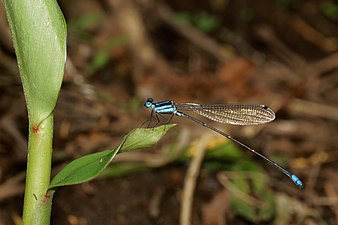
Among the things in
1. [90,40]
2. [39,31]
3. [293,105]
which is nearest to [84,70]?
[90,40]

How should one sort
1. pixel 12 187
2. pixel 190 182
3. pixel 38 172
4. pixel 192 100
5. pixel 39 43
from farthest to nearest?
1. pixel 192 100
2. pixel 190 182
3. pixel 12 187
4. pixel 38 172
5. pixel 39 43

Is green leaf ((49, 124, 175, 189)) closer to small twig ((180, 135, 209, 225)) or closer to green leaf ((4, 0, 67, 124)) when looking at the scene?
green leaf ((4, 0, 67, 124))

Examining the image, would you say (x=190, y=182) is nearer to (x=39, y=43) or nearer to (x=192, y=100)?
(x=192, y=100)

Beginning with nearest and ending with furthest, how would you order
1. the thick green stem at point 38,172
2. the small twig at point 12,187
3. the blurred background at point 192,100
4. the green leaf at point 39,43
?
1. the green leaf at point 39,43
2. the thick green stem at point 38,172
3. the small twig at point 12,187
4. the blurred background at point 192,100

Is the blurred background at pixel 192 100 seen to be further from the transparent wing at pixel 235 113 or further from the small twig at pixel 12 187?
the transparent wing at pixel 235 113

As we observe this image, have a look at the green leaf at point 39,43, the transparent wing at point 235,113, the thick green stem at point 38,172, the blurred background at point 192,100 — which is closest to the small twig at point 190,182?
the blurred background at point 192,100

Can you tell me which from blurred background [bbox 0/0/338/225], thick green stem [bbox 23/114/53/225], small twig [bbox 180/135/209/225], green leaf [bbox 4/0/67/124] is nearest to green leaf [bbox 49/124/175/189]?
thick green stem [bbox 23/114/53/225]

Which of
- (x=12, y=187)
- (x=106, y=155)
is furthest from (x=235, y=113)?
(x=106, y=155)
